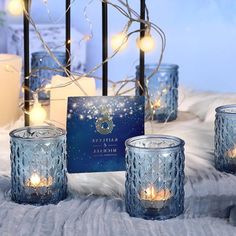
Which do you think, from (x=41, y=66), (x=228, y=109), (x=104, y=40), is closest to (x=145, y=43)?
(x=104, y=40)

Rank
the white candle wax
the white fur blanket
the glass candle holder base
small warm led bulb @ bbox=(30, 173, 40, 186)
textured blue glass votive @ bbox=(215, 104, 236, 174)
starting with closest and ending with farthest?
1. the white fur blanket
2. small warm led bulb @ bbox=(30, 173, 40, 186)
3. textured blue glass votive @ bbox=(215, 104, 236, 174)
4. the white candle wax
5. the glass candle holder base

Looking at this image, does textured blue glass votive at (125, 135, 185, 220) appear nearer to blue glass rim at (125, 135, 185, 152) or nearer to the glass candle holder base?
blue glass rim at (125, 135, 185, 152)

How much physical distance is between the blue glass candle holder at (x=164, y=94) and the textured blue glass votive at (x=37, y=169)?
0.41 m

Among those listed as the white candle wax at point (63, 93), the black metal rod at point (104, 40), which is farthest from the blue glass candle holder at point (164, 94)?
the black metal rod at point (104, 40)

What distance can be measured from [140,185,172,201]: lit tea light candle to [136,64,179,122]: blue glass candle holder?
Result: 0.43 metres

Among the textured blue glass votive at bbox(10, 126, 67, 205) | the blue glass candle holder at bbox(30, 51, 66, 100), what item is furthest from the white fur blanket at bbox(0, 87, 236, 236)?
the blue glass candle holder at bbox(30, 51, 66, 100)

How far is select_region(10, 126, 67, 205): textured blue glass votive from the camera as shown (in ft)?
3.27

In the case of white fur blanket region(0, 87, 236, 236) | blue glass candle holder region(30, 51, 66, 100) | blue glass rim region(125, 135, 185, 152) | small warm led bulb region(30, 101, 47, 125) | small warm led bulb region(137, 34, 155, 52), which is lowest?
white fur blanket region(0, 87, 236, 236)

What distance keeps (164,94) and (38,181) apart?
491 mm

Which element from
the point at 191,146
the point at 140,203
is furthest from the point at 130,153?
the point at 191,146

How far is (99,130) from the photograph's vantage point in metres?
1.09

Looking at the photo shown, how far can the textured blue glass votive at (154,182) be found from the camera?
95cm

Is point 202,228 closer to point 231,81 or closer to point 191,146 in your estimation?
point 191,146

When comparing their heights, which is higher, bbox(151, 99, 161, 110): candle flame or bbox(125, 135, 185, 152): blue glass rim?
bbox(151, 99, 161, 110): candle flame
